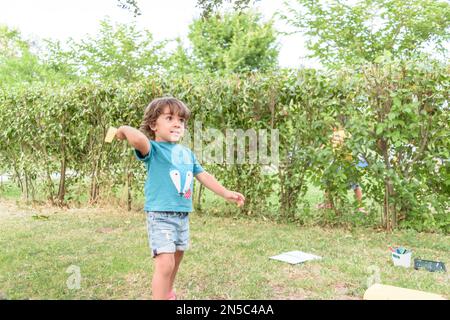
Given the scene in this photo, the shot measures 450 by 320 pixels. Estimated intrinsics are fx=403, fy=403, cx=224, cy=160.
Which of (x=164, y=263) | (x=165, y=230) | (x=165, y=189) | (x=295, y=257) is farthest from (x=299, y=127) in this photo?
(x=164, y=263)

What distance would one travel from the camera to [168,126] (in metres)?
2.65

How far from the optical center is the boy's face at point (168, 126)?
→ 2.65m

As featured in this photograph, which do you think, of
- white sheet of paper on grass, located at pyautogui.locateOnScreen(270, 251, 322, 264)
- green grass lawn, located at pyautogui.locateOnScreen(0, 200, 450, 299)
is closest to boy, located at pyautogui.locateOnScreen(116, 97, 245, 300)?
green grass lawn, located at pyautogui.locateOnScreen(0, 200, 450, 299)

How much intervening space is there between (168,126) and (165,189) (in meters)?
0.41

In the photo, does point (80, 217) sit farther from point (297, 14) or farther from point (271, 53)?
point (271, 53)

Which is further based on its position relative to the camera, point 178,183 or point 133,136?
point 178,183

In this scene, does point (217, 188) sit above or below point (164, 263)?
above

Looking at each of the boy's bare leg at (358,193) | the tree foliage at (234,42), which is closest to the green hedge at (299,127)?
the boy's bare leg at (358,193)

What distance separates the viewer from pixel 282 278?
10.8ft

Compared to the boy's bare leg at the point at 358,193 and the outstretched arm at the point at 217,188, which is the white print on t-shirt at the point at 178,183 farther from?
the boy's bare leg at the point at 358,193

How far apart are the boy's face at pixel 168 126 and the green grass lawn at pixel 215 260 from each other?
46.3 inches

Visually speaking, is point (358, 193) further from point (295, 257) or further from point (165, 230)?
point (165, 230)

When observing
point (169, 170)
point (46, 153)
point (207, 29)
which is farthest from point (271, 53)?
point (169, 170)
